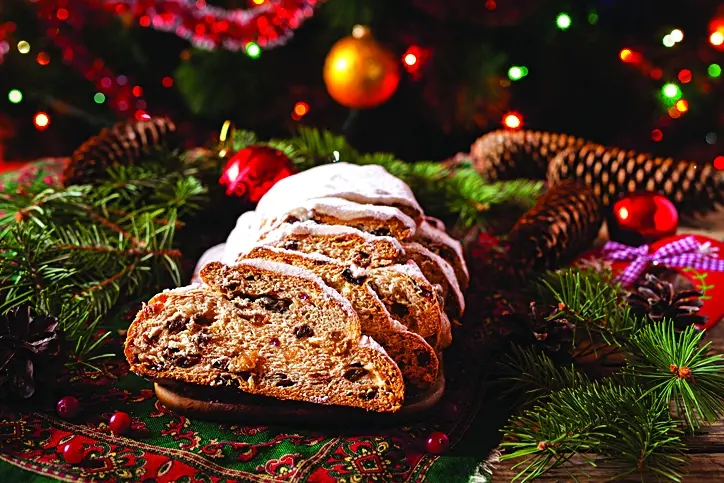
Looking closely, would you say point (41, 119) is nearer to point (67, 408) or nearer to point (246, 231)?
point (246, 231)

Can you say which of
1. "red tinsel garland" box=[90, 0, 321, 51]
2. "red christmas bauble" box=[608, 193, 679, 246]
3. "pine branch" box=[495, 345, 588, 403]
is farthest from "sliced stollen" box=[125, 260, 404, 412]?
"red tinsel garland" box=[90, 0, 321, 51]

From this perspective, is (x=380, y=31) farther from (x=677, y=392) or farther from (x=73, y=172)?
(x=677, y=392)

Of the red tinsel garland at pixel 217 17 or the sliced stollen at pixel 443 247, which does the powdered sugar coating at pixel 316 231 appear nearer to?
the sliced stollen at pixel 443 247

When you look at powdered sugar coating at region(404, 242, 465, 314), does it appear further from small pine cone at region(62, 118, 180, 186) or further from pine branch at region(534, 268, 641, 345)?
small pine cone at region(62, 118, 180, 186)

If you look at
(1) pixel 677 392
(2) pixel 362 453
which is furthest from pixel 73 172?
(1) pixel 677 392

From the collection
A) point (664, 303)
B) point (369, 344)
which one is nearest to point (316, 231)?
point (369, 344)

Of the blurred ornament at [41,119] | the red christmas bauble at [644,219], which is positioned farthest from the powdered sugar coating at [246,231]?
the blurred ornament at [41,119]

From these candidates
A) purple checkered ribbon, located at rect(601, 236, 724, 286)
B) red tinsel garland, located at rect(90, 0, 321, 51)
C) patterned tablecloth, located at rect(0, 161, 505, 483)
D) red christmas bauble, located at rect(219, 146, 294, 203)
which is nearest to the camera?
patterned tablecloth, located at rect(0, 161, 505, 483)
